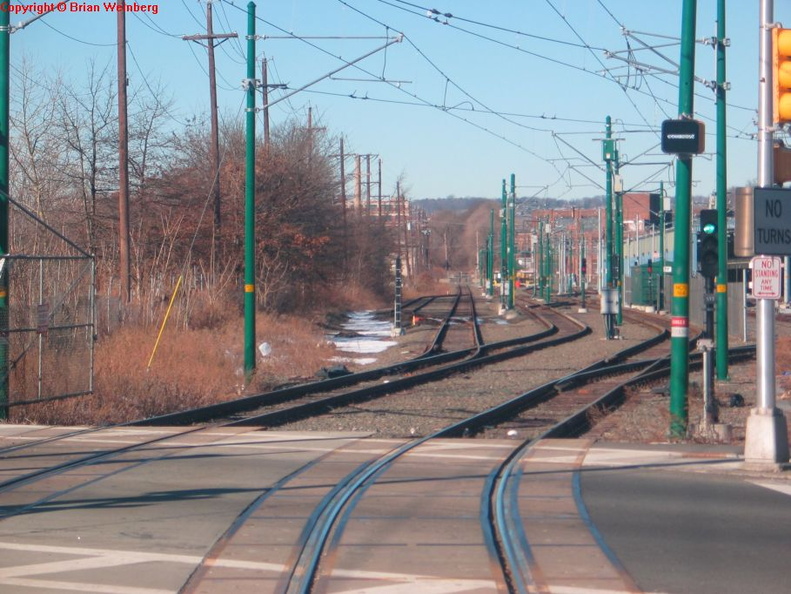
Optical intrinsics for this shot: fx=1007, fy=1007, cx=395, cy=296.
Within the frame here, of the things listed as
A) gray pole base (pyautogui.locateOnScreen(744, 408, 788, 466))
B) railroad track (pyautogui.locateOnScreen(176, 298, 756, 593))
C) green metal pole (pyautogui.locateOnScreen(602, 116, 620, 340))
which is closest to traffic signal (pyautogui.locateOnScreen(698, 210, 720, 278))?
railroad track (pyautogui.locateOnScreen(176, 298, 756, 593))

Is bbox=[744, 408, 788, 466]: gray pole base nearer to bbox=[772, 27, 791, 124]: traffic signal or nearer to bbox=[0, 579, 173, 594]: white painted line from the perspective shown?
bbox=[772, 27, 791, 124]: traffic signal

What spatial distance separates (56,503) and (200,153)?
36.1 meters

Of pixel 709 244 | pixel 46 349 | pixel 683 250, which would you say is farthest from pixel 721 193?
pixel 46 349

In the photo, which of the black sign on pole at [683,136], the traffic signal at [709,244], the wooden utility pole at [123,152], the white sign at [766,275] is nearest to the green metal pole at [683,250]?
the black sign on pole at [683,136]

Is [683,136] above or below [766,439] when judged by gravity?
above

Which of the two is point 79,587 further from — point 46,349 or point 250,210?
point 250,210

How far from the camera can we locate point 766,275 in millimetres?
10688

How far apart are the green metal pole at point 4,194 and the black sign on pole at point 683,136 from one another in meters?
9.51

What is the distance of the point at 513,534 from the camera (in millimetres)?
7828

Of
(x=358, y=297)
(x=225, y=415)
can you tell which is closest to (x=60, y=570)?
(x=225, y=415)

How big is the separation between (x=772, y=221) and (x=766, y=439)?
227cm

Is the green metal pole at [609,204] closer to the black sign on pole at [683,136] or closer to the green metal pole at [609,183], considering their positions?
the green metal pole at [609,183]

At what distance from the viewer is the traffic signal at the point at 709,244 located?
16859mm

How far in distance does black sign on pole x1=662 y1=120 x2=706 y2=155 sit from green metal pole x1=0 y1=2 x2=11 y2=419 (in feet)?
31.2
